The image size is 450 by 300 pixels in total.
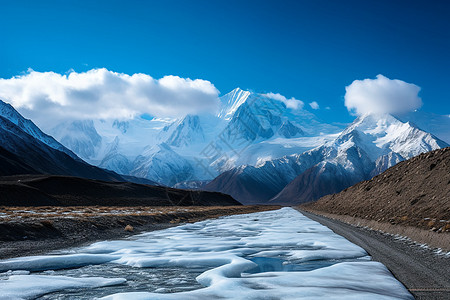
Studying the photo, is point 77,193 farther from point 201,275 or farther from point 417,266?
point 417,266

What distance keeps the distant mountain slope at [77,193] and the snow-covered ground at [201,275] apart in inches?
2472

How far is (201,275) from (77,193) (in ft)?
304

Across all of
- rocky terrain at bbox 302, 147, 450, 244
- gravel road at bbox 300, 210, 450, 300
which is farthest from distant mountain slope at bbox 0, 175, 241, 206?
gravel road at bbox 300, 210, 450, 300

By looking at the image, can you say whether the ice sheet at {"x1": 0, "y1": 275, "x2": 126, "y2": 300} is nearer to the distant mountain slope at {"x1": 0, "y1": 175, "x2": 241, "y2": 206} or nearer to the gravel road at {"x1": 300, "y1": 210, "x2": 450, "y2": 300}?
the gravel road at {"x1": 300, "y1": 210, "x2": 450, "y2": 300}

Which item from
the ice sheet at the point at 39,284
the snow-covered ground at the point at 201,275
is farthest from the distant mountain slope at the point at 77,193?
the ice sheet at the point at 39,284

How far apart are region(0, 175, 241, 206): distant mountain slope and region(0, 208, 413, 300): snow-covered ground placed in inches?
2472

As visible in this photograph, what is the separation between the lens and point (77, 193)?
93.9m

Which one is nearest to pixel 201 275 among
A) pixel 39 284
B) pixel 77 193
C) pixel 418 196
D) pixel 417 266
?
pixel 39 284

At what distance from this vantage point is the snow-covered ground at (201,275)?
25.8 ft

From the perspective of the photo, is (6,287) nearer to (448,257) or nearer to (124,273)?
(124,273)

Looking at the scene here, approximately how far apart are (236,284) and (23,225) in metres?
15.6

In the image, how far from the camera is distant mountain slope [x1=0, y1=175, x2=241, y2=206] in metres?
72.4

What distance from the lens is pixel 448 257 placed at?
12.0 metres

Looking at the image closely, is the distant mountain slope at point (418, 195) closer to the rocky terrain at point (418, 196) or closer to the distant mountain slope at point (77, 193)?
the rocky terrain at point (418, 196)
